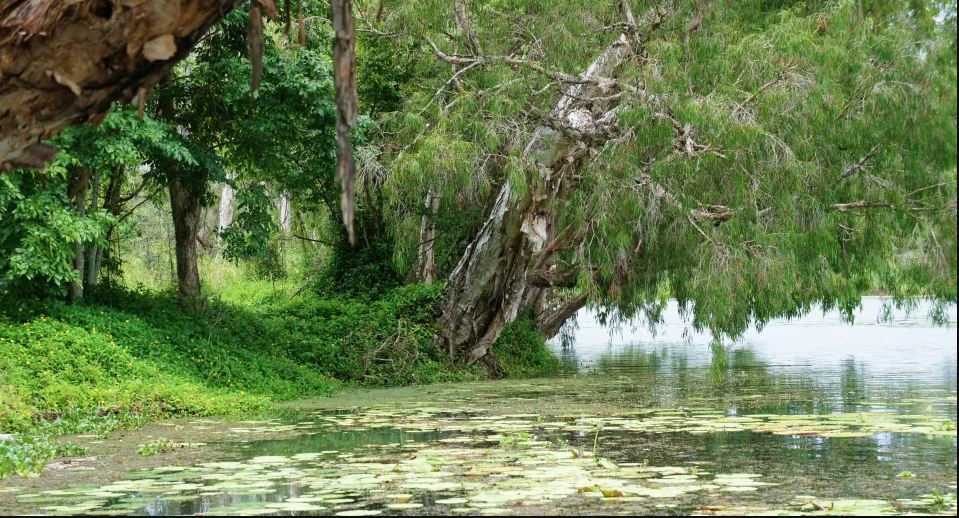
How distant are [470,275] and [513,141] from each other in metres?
2.43

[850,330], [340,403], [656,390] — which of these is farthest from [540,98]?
[850,330]

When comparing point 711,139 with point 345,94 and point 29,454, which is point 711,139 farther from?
point 345,94

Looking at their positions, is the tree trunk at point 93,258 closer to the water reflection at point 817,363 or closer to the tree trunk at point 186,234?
the tree trunk at point 186,234

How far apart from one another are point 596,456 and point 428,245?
32.2ft

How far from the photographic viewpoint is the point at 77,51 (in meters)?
2.48

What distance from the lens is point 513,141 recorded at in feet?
38.5

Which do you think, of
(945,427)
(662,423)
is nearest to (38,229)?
(662,423)

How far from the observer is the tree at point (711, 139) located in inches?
384

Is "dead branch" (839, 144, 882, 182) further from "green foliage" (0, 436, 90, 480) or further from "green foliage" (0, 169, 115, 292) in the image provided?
"green foliage" (0, 436, 90, 480)

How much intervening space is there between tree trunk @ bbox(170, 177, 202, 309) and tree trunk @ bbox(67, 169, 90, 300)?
5.65ft

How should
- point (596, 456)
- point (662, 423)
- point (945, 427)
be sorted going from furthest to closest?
1. point (662, 423)
2. point (945, 427)
3. point (596, 456)

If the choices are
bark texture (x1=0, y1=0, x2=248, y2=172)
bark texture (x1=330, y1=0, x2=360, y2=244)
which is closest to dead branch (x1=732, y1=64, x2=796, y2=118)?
bark texture (x1=330, y1=0, x2=360, y2=244)

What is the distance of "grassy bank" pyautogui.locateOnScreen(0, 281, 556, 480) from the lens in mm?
8680

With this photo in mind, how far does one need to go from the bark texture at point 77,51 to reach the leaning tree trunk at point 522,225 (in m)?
8.39
